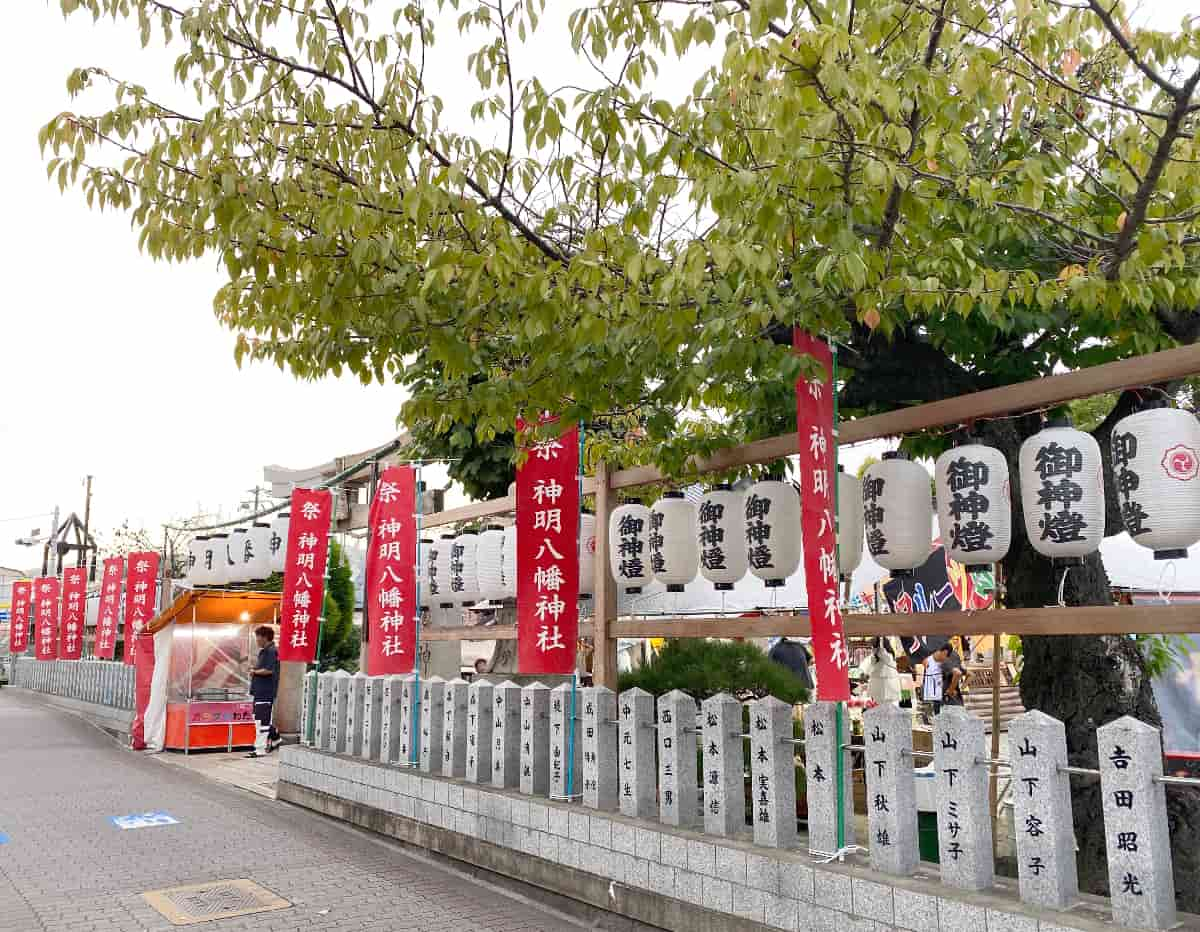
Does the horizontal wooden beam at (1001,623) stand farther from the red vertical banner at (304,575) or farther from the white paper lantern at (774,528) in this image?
the red vertical banner at (304,575)

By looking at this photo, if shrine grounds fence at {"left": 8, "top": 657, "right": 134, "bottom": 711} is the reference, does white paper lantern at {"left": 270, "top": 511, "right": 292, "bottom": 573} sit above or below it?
above

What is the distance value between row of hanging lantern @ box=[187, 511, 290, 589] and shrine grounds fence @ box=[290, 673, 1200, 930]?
515 centimetres

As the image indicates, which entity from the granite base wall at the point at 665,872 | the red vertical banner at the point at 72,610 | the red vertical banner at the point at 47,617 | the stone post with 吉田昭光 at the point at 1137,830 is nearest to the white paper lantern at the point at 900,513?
the stone post with 吉田昭光 at the point at 1137,830

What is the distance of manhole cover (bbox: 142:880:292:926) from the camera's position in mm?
7363

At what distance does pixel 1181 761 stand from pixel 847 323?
6953 mm

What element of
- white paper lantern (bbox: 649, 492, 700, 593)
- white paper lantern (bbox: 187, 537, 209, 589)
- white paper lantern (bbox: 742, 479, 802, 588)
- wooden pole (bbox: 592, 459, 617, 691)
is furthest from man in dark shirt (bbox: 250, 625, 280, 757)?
white paper lantern (bbox: 742, 479, 802, 588)

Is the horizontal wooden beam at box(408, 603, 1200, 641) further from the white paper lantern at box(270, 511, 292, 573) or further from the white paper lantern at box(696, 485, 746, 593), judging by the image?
the white paper lantern at box(270, 511, 292, 573)

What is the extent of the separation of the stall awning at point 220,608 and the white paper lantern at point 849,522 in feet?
47.3

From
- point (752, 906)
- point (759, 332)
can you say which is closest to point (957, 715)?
point (752, 906)

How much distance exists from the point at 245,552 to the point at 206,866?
22.9ft

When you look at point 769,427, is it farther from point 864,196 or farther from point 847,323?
point 864,196

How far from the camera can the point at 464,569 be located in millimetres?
10492

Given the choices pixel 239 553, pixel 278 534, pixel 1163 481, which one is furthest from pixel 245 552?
pixel 1163 481

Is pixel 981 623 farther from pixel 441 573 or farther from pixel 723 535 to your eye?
pixel 441 573
